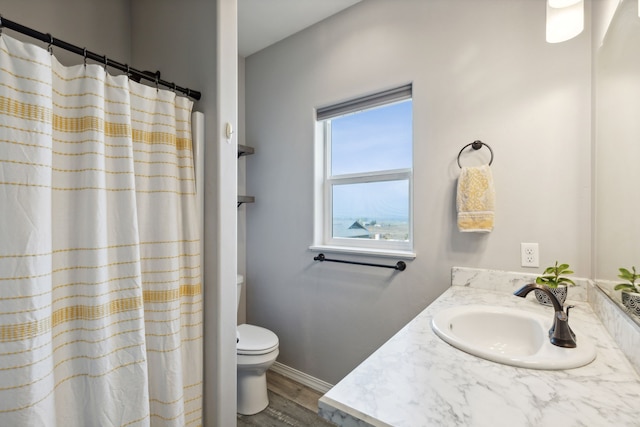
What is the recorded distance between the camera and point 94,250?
963 mm

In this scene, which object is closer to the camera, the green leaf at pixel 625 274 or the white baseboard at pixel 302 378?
the green leaf at pixel 625 274

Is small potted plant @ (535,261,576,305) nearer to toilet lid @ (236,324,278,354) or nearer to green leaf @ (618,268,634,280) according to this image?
green leaf @ (618,268,634,280)

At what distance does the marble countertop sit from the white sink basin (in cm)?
5

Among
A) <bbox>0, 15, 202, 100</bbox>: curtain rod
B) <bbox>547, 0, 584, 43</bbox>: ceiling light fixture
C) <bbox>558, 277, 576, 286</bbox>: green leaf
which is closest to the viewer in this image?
<bbox>0, 15, 202, 100</bbox>: curtain rod

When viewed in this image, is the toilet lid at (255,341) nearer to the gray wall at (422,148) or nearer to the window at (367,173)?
the gray wall at (422,148)

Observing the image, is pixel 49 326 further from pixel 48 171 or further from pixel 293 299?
pixel 293 299

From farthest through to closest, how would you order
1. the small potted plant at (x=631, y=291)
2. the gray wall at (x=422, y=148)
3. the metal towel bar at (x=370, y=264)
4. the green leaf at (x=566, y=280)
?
the metal towel bar at (x=370, y=264), the gray wall at (x=422, y=148), the green leaf at (x=566, y=280), the small potted plant at (x=631, y=291)

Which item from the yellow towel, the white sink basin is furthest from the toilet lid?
the yellow towel

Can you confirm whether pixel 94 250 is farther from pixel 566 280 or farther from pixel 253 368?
pixel 566 280

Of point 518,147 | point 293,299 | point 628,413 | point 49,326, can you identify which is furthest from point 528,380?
point 293,299

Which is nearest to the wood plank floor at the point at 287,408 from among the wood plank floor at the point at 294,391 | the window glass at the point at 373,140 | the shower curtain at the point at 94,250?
the wood plank floor at the point at 294,391

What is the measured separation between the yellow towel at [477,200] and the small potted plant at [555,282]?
0.29 m

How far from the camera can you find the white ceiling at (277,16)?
1.94m

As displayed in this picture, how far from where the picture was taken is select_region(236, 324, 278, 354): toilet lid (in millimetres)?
1736
